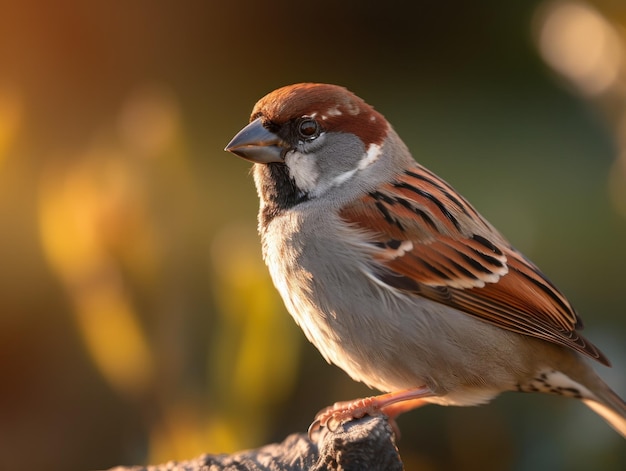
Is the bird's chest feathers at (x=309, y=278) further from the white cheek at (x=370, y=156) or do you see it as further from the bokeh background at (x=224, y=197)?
the white cheek at (x=370, y=156)

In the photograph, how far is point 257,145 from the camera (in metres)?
2.06

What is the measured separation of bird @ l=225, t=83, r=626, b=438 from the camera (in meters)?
1.99

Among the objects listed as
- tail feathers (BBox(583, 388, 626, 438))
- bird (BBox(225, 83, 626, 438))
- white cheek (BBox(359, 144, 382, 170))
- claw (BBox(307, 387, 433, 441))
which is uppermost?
white cheek (BBox(359, 144, 382, 170))

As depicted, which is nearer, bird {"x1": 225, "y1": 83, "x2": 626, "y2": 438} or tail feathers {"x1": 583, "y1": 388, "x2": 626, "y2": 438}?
bird {"x1": 225, "y1": 83, "x2": 626, "y2": 438}

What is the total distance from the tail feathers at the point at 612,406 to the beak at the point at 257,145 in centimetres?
78

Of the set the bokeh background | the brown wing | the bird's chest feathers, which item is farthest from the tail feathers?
the bird's chest feathers

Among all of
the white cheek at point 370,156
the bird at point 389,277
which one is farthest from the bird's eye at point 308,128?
the white cheek at point 370,156

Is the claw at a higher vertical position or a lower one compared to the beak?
lower

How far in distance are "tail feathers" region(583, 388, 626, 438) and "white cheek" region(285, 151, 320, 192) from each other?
697mm

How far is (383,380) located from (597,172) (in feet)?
7.71

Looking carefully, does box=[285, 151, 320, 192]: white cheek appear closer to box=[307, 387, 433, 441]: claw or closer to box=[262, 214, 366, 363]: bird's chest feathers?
box=[262, 214, 366, 363]: bird's chest feathers

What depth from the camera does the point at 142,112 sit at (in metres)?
2.42

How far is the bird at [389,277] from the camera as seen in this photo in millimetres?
1989

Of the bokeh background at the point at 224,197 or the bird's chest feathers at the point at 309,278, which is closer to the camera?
the bird's chest feathers at the point at 309,278
